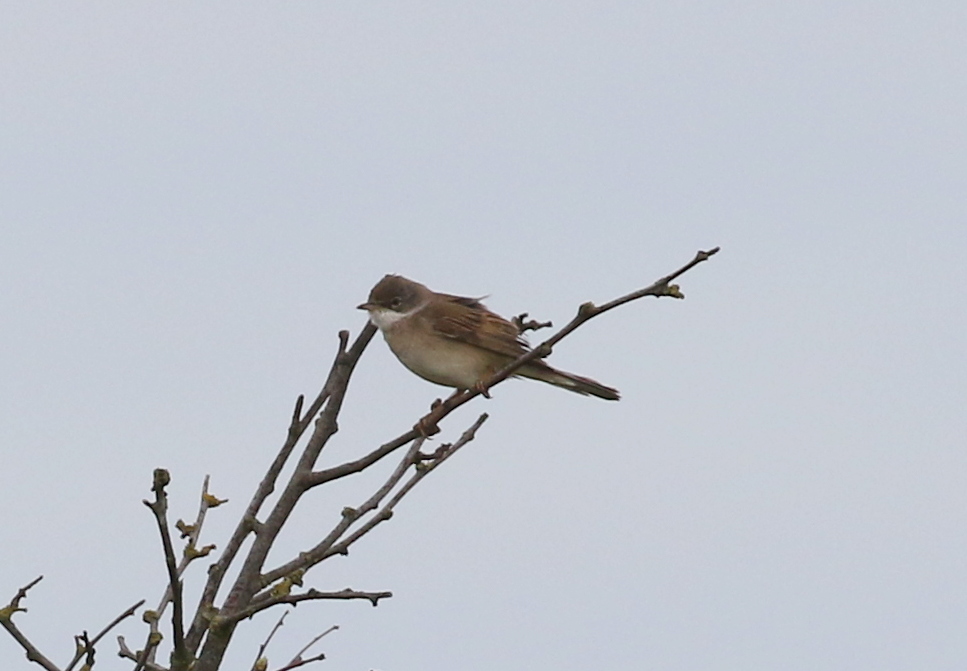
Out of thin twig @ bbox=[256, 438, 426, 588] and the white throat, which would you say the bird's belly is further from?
thin twig @ bbox=[256, 438, 426, 588]

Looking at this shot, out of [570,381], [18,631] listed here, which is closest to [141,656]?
[18,631]

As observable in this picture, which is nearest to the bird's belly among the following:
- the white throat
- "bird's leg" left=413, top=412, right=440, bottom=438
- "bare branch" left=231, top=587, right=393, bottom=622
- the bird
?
the bird

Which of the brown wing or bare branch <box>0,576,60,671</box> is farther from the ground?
the brown wing

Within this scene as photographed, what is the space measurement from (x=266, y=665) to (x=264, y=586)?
1.01 ft

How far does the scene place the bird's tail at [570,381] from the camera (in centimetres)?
835

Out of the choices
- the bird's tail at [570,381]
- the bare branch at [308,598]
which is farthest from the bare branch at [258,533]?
the bird's tail at [570,381]

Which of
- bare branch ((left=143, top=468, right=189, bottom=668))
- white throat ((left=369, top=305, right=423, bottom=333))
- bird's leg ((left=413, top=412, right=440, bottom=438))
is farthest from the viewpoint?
white throat ((left=369, top=305, right=423, bottom=333))

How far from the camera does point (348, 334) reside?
594cm

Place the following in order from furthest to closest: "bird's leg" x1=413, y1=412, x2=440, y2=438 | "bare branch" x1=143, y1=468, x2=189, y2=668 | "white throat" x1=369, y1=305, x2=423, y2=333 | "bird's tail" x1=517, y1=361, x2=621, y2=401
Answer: "white throat" x1=369, y1=305, x2=423, y2=333 → "bird's tail" x1=517, y1=361, x2=621, y2=401 → "bird's leg" x1=413, y1=412, x2=440, y2=438 → "bare branch" x1=143, y1=468, x2=189, y2=668

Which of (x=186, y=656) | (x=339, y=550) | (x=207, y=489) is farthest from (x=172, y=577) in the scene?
(x=207, y=489)

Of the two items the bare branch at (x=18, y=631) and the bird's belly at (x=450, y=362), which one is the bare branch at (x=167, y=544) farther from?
the bird's belly at (x=450, y=362)

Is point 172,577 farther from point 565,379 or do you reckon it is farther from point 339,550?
point 565,379

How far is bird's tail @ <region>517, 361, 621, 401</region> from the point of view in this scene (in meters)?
8.35

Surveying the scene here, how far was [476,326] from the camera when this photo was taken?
8.91 metres
